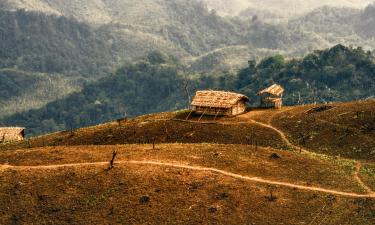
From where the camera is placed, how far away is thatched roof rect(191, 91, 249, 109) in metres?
99.9

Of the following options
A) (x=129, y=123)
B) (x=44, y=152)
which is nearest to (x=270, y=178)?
(x=44, y=152)

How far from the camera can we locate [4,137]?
407 ft

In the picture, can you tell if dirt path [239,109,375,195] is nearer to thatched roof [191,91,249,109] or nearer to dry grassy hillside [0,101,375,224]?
dry grassy hillside [0,101,375,224]

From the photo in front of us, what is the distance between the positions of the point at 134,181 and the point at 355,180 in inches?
1061

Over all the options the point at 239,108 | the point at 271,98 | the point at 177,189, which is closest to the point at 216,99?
the point at 239,108

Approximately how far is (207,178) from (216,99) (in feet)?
127

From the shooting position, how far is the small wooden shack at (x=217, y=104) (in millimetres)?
99812

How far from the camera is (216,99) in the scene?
101750 mm

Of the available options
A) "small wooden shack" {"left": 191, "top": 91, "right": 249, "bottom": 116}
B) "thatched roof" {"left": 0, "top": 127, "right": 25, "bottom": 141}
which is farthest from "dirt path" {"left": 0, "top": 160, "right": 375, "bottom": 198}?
"thatched roof" {"left": 0, "top": 127, "right": 25, "bottom": 141}

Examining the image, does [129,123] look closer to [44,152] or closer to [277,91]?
[44,152]

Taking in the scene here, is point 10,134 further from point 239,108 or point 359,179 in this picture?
point 359,179

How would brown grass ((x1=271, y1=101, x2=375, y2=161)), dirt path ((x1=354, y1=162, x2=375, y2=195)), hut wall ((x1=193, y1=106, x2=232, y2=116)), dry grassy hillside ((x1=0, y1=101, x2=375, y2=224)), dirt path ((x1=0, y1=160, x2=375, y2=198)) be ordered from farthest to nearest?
hut wall ((x1=193, y1=106, x2=232, y2=116))
brown grass ((x1=271, y1=101, x2=375, y2=161))
dirt path ((x1=354, y1=162, x2=375, y2=195))
dirt path ((x1=0, y1=160, x2=375, y2=198))
dry grassy hillside ((x1=0, y1=101, x2=375, y2=224))

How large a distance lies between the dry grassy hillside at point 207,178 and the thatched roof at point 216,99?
38.3 ft

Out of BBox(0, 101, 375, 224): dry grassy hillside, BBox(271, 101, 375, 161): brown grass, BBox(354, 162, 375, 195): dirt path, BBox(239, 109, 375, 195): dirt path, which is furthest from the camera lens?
BBox(271, 101, 375, 161): brown grass
